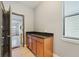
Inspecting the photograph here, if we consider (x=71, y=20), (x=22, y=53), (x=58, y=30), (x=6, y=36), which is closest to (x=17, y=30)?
(x=22, y=53)

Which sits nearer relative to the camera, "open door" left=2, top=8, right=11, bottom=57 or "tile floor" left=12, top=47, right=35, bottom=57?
"open door" left=2, top=8, right=11, bottom=57

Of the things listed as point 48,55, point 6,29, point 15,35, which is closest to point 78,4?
point 48,55

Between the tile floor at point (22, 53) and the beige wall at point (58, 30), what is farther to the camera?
the tile floor at point (22, 53)

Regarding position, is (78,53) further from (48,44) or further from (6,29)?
(6,29)

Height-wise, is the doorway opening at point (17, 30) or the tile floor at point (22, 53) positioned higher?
the doorway opening at point (17, 30)

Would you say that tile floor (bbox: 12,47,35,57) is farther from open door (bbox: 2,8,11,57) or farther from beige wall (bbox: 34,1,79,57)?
beige wall (bbox: 34,1,79,57)

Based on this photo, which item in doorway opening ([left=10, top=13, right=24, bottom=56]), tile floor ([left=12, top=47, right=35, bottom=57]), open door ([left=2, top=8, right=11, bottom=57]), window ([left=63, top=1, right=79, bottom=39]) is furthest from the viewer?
doorway opening ([left=10, top=13, right=24, bottom=56])

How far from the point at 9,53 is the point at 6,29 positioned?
815 millimetres

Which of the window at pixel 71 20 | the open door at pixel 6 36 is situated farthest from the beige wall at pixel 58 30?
the open door at pixel 6 36

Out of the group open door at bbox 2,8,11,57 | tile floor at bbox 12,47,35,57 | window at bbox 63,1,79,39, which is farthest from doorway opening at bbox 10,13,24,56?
window at bbox 63,1,79,39

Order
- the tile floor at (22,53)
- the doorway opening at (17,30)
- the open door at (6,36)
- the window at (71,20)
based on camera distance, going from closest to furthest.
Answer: the window at (71,20) → the open door at (6,36) → the tile floor at (22,53) → the doorway opening at (17,30)

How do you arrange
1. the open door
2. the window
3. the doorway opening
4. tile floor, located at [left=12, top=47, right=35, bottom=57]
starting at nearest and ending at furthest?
the window
the open door
tile floor, located at [left=12, top=47, right=35, bottom=57]
the doorway opening

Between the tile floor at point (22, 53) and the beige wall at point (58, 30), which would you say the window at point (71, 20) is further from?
the tile floor at point (22, 53)

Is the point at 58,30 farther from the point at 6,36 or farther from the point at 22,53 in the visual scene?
the point at 22,53
